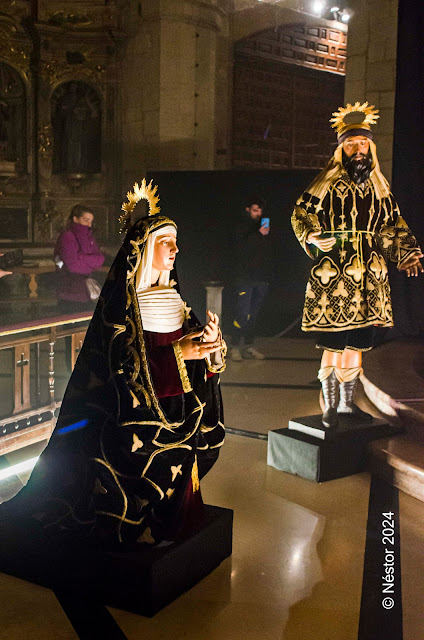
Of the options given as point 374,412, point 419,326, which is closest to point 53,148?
point 419,326

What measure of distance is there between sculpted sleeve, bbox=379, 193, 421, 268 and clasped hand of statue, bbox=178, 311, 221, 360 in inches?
72.8

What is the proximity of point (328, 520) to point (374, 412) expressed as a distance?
170 cm

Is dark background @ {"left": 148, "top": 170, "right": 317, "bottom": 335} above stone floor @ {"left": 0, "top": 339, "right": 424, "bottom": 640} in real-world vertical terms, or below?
above

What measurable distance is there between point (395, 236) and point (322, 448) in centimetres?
133

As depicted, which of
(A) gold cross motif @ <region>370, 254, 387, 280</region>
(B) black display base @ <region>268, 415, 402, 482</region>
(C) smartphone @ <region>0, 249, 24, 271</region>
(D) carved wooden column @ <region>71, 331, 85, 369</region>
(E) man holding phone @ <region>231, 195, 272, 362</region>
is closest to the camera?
(B) black display base @ <region>268, 415, 402, 482</region>

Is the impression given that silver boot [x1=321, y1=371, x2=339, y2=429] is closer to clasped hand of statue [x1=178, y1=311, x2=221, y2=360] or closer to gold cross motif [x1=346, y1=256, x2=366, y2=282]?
gold cross motif [x1=346, y1=256, x2=366, y2=282]

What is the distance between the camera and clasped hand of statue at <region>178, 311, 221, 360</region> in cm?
297

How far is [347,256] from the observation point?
4.37 meters

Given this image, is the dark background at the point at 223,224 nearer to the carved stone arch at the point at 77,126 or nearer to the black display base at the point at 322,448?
the carved stone arch at the point at 77,126

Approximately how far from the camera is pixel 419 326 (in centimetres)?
759

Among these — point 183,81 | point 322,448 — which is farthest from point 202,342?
point 183,81

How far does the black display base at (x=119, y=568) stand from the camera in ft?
9.13

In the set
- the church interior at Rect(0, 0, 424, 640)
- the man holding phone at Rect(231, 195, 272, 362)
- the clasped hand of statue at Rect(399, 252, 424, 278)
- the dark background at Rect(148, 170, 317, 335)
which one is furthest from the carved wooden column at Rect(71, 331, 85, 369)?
the dark background at Rect(148, 170, 317, 335)

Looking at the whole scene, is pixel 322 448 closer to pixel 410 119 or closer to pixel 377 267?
pixel 377 267
